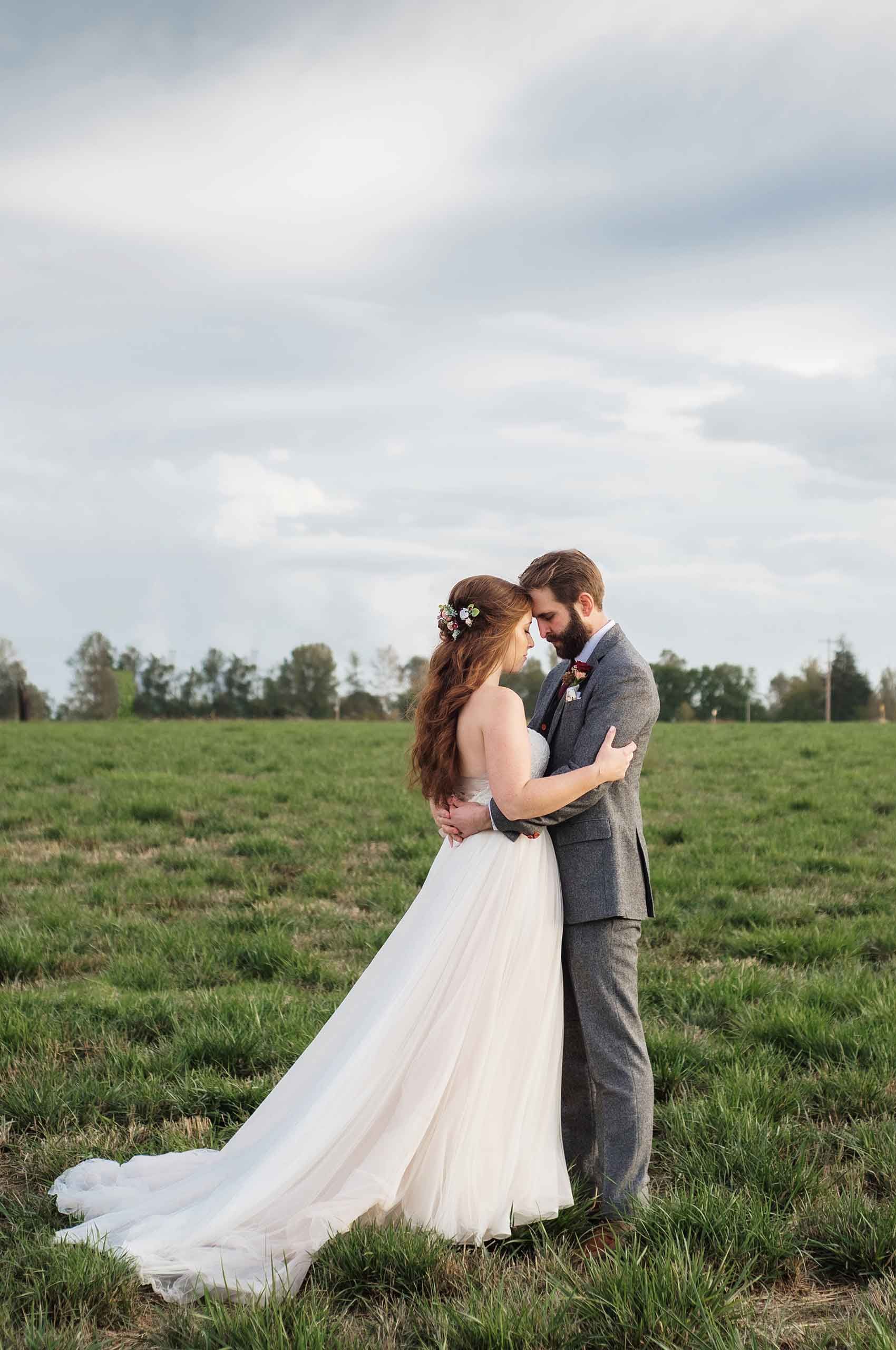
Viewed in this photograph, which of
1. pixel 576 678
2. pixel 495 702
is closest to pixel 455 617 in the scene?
pixel 495 702

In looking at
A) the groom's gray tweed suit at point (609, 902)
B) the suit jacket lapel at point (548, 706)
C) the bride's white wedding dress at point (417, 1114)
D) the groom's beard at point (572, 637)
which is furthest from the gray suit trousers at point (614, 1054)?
the groom's beard at point (572, 637)

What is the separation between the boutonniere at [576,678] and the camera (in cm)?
430

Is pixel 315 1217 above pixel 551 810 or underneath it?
underneath

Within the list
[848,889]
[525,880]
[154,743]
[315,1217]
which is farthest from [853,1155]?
[154,743]

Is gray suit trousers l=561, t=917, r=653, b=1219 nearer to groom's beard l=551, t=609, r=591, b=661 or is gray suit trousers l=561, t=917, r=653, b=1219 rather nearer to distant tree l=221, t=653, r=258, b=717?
groom's beard l=551, t=609, r=591, b=661

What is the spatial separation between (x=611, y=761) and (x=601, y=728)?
189 millimetres

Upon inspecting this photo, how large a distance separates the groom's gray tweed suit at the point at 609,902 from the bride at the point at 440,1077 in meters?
0.10

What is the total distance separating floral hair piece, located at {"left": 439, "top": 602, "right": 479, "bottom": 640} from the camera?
433 centimetres

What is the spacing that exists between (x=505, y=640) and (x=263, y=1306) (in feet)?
8.08

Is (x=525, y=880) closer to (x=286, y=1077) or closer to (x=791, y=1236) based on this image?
(x=286, y=1077)

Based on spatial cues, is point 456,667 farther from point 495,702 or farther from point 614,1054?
point 614,1054

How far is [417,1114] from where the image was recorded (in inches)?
161

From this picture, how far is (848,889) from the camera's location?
10.1 metres

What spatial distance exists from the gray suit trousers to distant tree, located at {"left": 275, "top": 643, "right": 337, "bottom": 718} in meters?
73.6
